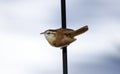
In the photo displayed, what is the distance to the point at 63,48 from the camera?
25 centimetres

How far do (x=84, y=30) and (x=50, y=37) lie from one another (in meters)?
0.05

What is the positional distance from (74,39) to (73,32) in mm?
10

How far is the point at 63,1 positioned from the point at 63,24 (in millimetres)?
32

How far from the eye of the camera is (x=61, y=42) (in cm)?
25

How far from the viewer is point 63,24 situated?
24 centimetres

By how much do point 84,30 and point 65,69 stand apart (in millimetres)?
64

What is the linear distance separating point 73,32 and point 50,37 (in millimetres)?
35

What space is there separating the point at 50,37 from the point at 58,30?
2 cm

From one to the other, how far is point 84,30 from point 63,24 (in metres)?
0.03

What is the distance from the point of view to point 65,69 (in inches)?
8.4

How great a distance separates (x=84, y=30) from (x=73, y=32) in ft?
0.05

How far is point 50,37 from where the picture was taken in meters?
0.25

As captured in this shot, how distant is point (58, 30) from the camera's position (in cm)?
25
